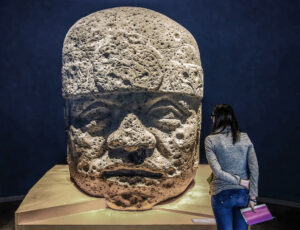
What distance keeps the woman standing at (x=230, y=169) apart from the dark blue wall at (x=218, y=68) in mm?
2092

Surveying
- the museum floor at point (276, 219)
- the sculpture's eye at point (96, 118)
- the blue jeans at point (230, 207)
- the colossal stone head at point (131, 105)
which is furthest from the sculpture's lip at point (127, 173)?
the museum floor at point (276, 219)

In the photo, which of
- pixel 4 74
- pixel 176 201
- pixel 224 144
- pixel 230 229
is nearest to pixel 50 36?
pixel 4 74

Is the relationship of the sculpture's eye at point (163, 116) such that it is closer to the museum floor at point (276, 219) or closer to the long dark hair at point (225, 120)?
the long dark hair at point (225, 120)

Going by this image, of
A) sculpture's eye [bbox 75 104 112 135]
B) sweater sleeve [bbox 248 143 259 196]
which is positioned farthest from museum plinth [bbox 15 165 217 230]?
sculpture's eye [bbox 75 104 112 135]

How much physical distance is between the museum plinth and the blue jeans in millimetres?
258

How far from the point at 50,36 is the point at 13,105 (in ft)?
3.63

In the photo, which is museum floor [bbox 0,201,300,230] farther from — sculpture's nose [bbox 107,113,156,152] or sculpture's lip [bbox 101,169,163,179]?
sculpture's nose [bbox 107,113,156,152]

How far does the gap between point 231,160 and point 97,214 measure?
4.08 feet

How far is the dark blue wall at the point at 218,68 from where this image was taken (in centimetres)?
375

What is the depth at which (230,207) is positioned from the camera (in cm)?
183

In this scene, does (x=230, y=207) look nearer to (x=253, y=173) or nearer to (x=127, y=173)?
(x=253, y=173)

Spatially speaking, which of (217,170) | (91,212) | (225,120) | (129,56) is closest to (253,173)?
(217,170)

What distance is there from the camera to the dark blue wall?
3.75 m

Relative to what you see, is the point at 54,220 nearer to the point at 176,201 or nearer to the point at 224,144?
the point at 176,201
